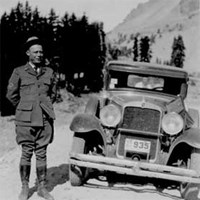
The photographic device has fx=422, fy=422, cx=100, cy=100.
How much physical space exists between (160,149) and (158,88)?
1530 millimetres

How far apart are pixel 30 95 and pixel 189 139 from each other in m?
2.22

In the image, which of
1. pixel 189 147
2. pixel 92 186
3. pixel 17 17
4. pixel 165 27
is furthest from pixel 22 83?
pixel 165 27

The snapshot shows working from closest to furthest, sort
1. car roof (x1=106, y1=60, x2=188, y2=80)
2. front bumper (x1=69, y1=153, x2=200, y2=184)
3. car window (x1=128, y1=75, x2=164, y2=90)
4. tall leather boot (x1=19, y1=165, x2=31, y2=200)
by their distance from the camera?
tall leather boot (x1=19, y1=165, x2=31, y2=200)
front bumper (x1=69, y1=153, x2=200, y2=184)
car roof (x1=106, y1=60, x2=188, y2=80)
car window (x1=128, y1=75, x2=164, y2=90)

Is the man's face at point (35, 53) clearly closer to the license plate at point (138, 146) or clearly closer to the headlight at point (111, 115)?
the headlight at point (111, 115)

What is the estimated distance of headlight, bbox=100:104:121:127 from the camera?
6.02 meters

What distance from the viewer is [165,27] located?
15125 cm

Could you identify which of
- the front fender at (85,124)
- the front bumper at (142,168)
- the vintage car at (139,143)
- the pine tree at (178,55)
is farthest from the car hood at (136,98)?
the pine tree at (178,55)

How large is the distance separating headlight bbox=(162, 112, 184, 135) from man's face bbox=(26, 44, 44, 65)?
6.34 feet

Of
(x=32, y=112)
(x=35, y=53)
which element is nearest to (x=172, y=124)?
(x=32, y=112)

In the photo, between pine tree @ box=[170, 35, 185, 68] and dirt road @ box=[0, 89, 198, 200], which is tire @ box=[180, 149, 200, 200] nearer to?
dirt road @ box=[0, 89, 198, 200]

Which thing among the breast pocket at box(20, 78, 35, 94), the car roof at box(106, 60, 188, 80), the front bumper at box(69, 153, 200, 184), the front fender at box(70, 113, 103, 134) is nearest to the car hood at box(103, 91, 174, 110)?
the car roof at box(106, 60, 188, 80)

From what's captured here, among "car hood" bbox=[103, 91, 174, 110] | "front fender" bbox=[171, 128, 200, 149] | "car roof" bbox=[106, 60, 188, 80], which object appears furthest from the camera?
"car roof" bbox=[106, 60, 188, 80]

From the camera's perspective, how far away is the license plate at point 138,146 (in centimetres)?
602

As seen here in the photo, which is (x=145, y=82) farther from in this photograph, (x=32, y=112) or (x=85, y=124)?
(x=32, y=112)
